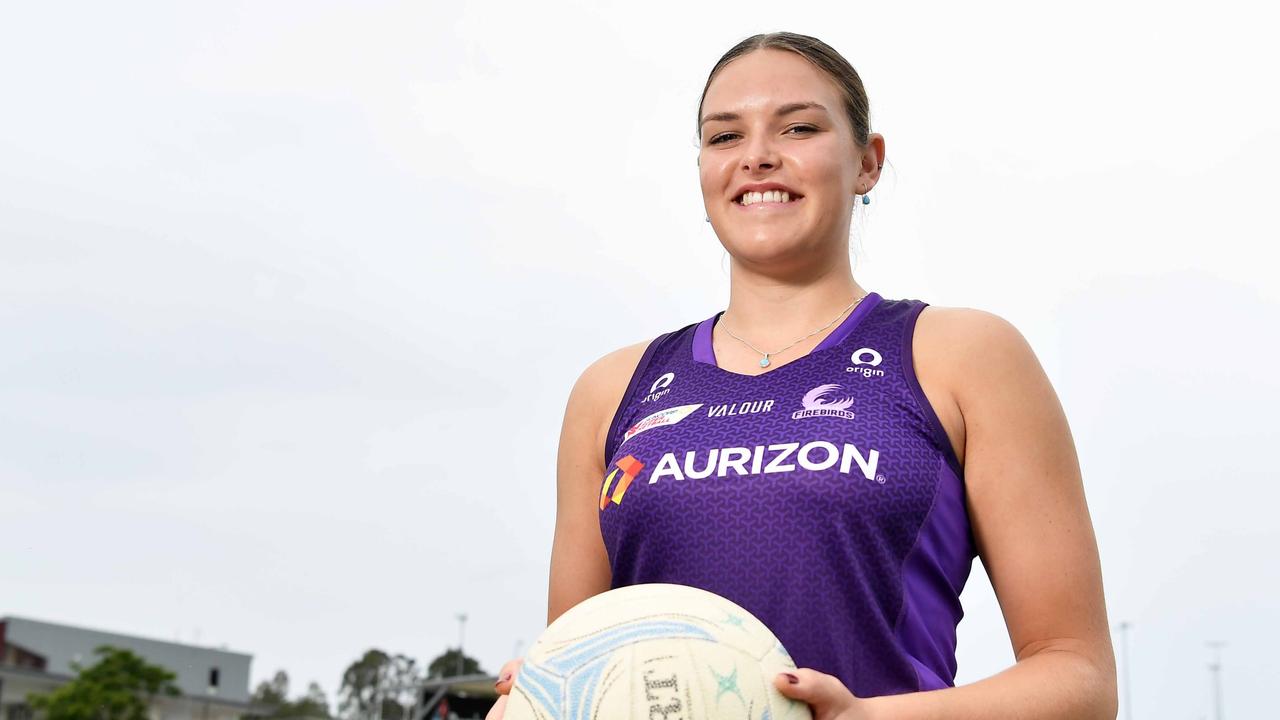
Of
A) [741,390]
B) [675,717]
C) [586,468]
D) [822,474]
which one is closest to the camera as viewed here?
[675,717]

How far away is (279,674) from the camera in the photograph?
101 metres

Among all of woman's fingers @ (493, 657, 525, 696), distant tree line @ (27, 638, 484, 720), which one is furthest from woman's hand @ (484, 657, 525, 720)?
distant tree line @ (27, 638, 484, 720)

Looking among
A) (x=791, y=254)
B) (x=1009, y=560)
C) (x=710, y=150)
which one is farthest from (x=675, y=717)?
(x=710, y=150)

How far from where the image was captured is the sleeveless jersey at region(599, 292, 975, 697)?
9.11 feet

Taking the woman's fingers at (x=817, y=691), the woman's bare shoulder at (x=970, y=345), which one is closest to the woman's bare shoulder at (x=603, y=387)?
the woman's bare shoulder at (x=970, y=345)

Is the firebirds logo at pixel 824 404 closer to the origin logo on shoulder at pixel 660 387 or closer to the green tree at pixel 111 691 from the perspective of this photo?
the origin logo on shoulder at pixel 660 387

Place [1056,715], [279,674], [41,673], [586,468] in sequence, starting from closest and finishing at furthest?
[1056,715], [586,468], [41,673], [279,674]

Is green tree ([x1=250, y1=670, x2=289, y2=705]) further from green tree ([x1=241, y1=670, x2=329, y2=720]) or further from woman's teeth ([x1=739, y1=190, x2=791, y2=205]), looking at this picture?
woman's teeth ([x1=739, y1=190, x2=791, y2=205])

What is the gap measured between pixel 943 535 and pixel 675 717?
87 cm

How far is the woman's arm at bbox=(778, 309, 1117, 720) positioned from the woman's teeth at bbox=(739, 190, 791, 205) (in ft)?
1.62

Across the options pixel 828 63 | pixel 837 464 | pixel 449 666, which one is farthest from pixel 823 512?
pixel 449 666

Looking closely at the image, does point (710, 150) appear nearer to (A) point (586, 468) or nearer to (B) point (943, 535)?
(A) point (586, 468)

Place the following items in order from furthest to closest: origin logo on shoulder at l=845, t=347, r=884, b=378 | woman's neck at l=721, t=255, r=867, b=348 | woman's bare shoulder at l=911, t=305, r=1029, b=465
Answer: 1. woman's neck at l=721, t=255, r=867, b=348
2. origin logo on shoulder at l=845, t=347, r=884, b=378
3. woman's bare shoulder at l=911, t=305, r=1029, b=465

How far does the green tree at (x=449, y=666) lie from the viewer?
84.3 metres
